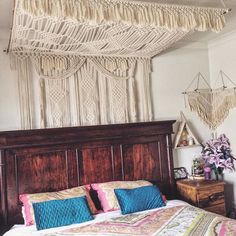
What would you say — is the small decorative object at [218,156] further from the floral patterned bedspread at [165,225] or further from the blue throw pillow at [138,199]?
the floral patterned bedspread at [165,225]

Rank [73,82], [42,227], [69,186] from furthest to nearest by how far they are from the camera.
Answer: [73,82] → [69,186] → [42,227]

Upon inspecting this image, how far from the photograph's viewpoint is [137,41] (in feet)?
9.92

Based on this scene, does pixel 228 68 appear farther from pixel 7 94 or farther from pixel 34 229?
pixel 34 229

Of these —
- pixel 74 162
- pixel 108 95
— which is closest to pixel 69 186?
pixel 74 162

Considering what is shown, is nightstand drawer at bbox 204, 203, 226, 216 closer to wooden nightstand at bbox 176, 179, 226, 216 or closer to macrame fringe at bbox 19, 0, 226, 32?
wooden nightstand at bbox 176, 179, 226, 216

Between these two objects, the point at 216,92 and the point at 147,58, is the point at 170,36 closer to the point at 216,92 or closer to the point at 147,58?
the point at 147,58

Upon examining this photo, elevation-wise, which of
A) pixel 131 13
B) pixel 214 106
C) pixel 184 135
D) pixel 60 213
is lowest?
pixel 60 213

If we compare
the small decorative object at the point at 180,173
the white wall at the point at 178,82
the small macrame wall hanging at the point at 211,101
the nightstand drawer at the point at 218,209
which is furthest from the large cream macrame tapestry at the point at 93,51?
the nightstand drawer at the point at 218,209

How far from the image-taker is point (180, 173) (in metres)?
3.95

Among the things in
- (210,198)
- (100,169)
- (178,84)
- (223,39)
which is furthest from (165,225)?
(223,39)

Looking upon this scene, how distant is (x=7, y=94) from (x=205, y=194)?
243 centimetres

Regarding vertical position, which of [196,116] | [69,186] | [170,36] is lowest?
[69,186]

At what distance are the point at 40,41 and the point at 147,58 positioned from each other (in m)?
1.45

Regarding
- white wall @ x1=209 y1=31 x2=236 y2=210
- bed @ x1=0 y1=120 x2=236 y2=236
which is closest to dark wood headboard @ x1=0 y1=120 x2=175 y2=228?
bed @ x1=0 y1=120 x2=236 y2=236
